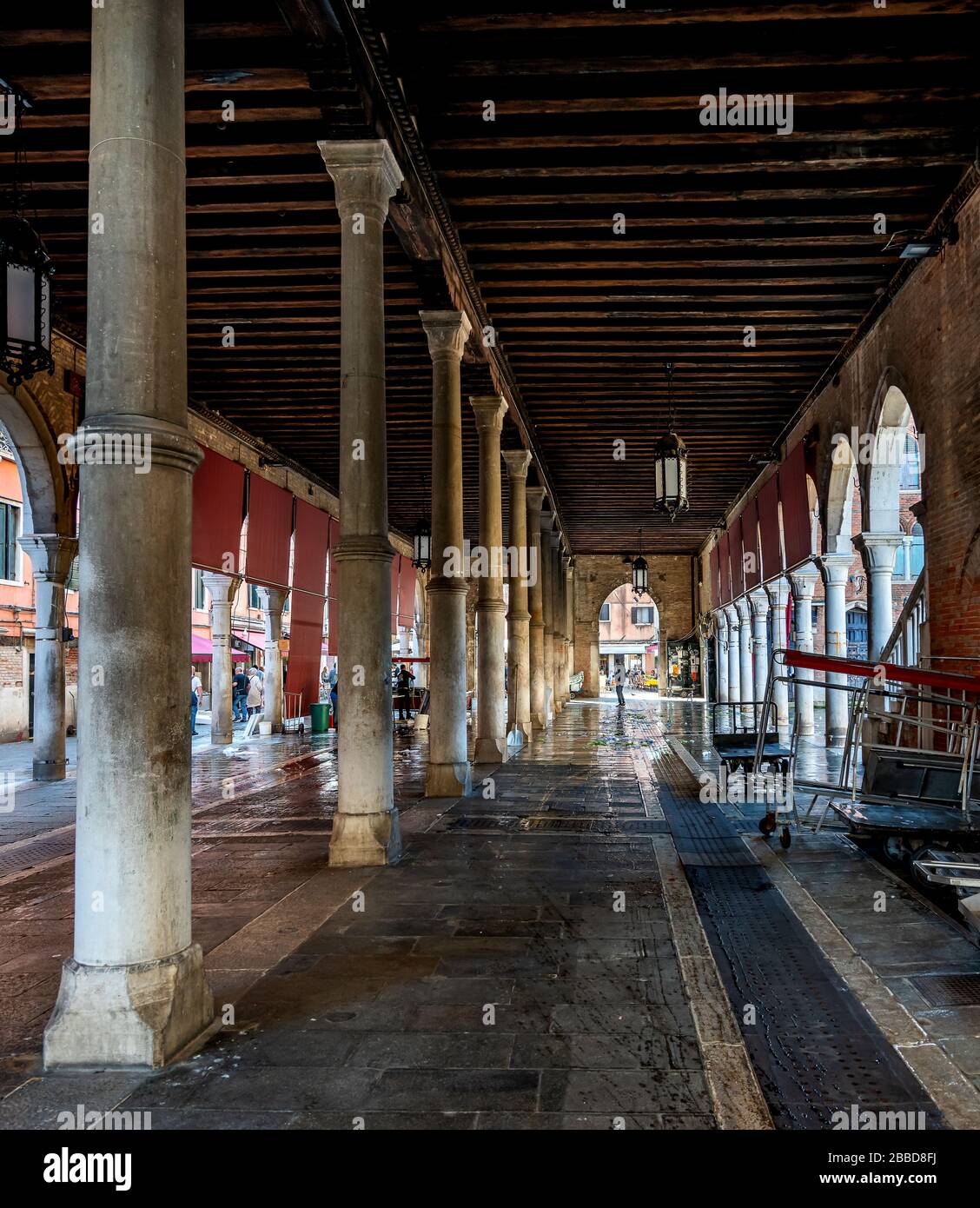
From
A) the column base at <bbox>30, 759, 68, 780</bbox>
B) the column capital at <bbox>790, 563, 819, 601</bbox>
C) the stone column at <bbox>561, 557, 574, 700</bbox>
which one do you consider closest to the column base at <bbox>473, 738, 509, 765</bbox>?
the column base at <bbox>30, 759, 68, 780</bbox>

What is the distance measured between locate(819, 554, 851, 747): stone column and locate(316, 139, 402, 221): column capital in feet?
32.0

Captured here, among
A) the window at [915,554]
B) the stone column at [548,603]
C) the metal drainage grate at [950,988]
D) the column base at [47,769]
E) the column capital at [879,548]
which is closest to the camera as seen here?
the metal drainage grate at [950,988]

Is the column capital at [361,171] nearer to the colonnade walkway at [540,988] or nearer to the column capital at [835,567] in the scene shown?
the colonnade walkway at [540,988]

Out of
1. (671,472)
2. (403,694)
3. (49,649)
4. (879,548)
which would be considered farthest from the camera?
(403,694)

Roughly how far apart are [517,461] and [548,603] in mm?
8182

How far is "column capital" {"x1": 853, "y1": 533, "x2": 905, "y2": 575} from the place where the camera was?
1179 centimetres

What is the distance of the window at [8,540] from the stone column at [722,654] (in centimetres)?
1880

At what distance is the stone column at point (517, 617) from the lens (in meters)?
15.3

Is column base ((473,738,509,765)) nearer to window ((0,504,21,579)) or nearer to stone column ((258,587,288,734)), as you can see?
stone column ((258,587,288,734))

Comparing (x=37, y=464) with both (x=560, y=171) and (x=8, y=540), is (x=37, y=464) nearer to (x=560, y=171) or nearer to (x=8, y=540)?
(x=560, y=171)

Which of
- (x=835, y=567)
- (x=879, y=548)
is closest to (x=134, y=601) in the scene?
(x=879, y=548)

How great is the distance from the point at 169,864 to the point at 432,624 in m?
6.24

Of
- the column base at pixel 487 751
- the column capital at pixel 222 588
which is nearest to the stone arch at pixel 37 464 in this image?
the column capital at pixel 222 588

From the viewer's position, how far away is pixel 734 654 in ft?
91.6
